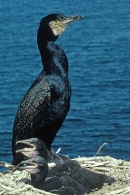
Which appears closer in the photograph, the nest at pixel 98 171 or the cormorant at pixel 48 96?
the nest at pixel 98 171

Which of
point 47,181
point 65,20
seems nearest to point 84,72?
point 65,20

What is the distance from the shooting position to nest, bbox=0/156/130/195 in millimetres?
9297

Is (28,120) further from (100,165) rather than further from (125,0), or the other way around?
(125,0)

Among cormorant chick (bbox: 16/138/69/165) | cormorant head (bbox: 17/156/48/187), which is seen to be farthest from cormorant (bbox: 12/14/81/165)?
cormorant head (bbox: 17/156/48/187)

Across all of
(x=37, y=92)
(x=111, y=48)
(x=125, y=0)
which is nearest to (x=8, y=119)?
(x=111, y=48)

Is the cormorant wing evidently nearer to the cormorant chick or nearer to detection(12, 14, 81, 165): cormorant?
detection(12, 14, 81, 165): cormorant

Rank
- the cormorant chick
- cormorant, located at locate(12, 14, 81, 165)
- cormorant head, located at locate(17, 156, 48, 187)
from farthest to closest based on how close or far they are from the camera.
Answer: cormorant, located at locate(12, 14, 81, 165)
the cormorant chick
cormorant head, located at locate(17, 156, 48, 187)

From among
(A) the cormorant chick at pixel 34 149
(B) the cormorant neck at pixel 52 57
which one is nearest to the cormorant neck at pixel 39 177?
(A) the cormorant chick at pixel 34 149

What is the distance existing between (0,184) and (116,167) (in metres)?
1.73

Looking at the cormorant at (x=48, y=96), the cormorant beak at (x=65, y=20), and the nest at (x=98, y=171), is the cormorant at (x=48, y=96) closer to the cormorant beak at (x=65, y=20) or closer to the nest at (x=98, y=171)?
the cormorant beak at (x=65, y=20)

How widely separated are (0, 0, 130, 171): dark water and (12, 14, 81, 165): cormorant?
52.5ft

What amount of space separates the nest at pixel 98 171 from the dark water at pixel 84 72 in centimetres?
1598

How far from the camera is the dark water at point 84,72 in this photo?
3094cm

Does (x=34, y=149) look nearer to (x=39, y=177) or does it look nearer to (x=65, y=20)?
(x=39, y=177)
